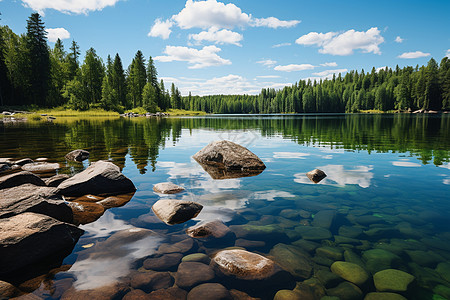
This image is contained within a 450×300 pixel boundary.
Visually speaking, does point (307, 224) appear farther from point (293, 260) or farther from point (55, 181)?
point (55, 181)

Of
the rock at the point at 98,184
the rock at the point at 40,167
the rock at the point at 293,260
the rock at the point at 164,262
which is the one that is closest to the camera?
the rock at the point at 293,260

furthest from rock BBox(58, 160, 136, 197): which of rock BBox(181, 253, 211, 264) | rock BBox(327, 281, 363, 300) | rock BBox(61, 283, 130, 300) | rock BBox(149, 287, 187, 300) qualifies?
rock BBox(327, 281, 363, 300)

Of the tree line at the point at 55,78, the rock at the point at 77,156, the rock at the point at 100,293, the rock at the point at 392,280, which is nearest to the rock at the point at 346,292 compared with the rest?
the rock at the point at 392,280

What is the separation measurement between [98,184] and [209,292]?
19.8ft

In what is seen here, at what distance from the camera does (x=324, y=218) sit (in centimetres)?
590

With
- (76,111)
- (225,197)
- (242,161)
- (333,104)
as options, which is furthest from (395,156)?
(333,104)

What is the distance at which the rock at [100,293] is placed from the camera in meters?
3.35

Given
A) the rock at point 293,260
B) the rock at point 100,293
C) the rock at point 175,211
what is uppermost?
the rock at point 175,211

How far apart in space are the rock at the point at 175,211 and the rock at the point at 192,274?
1834 mm

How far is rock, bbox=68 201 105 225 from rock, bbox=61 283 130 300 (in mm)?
2716

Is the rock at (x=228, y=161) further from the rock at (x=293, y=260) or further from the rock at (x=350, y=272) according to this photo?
the rock at (x=350, y=272)

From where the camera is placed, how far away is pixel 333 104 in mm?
162750

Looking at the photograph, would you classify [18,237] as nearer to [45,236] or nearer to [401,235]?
[45,236]

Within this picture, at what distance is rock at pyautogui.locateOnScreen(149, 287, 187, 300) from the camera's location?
3393 mm
